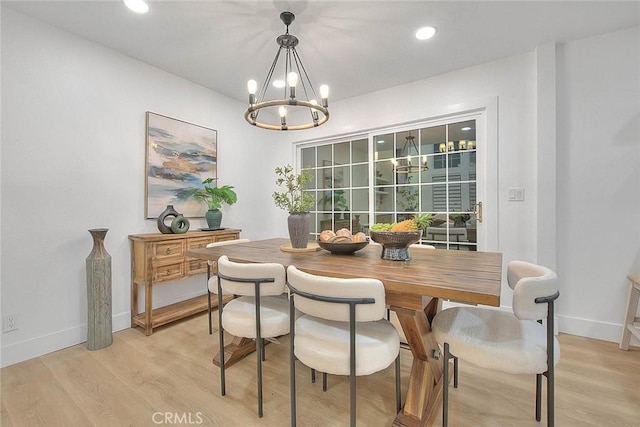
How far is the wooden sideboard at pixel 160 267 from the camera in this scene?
2.51 metres

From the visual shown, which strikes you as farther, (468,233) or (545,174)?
(468,233)

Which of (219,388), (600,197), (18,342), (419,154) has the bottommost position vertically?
(219,388)

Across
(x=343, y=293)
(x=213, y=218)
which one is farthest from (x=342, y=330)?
(x=213, y=218)

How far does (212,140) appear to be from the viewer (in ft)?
11.1

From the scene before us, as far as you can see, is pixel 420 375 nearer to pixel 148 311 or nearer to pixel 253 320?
pixel 253 320

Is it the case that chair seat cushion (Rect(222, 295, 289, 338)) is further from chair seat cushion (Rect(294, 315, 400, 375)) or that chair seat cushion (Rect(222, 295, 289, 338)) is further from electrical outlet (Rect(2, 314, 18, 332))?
electrical outlet (Rect(2, 314, 18, 332))

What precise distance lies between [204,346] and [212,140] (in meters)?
2.27

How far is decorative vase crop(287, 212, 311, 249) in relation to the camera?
2006 millimetres

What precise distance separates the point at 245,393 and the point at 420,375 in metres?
1.03

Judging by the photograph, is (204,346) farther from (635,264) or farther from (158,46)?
(635,264)

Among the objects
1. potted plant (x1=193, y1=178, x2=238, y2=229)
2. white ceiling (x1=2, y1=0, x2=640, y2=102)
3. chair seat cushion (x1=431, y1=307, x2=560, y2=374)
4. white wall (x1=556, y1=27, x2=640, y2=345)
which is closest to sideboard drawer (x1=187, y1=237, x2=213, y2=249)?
potted plant (x1=193, y1=178, x2=238, y2=229)

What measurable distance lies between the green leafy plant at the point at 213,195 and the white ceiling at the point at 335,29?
4.01ft

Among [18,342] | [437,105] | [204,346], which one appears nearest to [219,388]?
[204,346]

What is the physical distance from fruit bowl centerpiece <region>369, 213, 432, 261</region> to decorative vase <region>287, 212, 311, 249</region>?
1.82 feet
